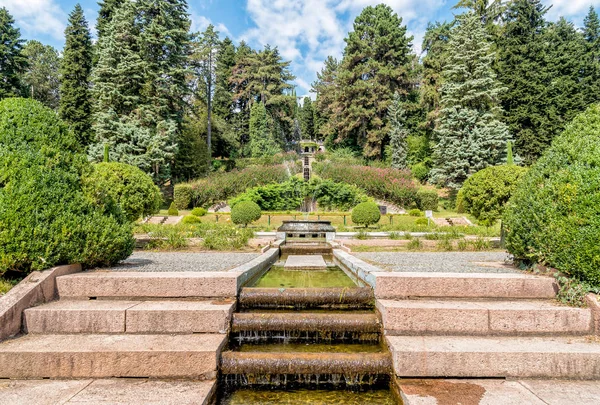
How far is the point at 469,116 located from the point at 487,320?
24.7 m

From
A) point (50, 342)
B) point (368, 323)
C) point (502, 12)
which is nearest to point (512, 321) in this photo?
point (368, 323)

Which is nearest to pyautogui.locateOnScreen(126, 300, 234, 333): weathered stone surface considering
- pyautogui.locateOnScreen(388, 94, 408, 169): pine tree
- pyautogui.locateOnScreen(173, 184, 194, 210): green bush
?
pyautogui.locateOnScreen(173, 184, 194, 210): green bush

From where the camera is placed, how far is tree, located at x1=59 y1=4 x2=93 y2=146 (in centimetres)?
2964

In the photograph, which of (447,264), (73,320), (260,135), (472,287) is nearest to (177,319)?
(73,320)

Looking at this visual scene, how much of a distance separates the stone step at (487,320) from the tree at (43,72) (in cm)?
4887

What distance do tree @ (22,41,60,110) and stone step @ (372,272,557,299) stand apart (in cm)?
4860

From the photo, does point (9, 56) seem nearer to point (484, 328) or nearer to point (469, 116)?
point (469, 116)

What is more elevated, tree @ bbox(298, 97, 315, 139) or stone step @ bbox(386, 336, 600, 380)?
tree @ bbox(298, 97, 315, 139)

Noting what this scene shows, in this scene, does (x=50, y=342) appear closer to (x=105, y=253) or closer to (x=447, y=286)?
(x=105, y=253)

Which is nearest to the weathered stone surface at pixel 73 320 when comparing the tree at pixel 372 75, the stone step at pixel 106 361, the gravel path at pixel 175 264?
the stone step at pixel 106 361

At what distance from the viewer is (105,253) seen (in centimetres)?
440

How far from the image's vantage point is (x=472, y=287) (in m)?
3.69

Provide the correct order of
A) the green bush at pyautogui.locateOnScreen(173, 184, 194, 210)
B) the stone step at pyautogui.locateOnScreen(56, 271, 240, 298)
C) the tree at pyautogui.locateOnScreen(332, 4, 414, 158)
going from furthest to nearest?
the tree at pyautogui.locateOnScreen(332, 4, 414, 158) < the green bush at pyautogui.locateOnScreen(173, 184, 194, 210) < the stone step at pyautogui.locateOnScreen(56, 271, 240, 298)

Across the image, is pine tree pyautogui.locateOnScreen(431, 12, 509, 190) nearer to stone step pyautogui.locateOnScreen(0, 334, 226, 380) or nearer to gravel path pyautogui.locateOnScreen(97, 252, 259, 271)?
gravel path pyautogui.locateOnScreen(97, 252, 259, 271)
